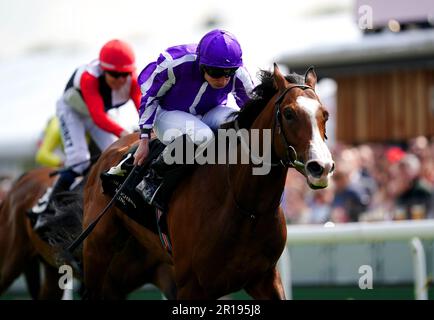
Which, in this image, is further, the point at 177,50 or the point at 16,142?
the point at 16,142

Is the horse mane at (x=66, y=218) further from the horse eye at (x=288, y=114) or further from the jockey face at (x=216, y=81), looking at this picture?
the horse eye at (x=288, y=114)

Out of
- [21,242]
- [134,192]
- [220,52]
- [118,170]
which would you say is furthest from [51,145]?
[220,52]

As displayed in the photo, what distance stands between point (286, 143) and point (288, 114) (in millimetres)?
155

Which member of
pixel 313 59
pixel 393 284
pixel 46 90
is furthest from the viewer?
pixel 46 90

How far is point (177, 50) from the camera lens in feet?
18.5

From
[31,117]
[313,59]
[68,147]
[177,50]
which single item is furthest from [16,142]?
[177,50]

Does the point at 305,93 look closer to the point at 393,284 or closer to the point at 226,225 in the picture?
the point at 226,225

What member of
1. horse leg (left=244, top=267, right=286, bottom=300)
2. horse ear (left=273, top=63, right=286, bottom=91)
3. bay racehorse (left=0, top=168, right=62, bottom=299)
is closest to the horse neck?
horse ear (left=273, top=63, right=286, bottom=91)

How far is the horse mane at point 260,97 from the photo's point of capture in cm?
521

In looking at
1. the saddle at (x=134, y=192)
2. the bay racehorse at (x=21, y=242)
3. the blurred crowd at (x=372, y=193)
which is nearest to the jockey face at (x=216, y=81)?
the saddle at (x=134, y=192)

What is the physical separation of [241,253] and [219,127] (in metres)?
0.83

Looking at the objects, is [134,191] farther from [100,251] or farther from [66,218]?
[66,218]

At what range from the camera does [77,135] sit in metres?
7.54
